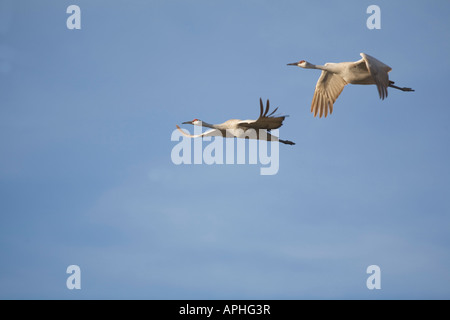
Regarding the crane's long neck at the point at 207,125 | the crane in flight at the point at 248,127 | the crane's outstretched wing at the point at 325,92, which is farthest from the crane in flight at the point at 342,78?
the crane's long neck at the point at 207,125

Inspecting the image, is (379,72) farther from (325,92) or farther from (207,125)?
(207,125)

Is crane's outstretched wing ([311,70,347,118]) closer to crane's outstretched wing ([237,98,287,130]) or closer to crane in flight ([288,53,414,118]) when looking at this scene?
crane in flight ([288,53,414,118])

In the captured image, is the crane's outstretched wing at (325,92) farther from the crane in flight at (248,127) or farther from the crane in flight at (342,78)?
the crane in flight at (248,127)

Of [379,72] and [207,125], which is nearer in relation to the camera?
[379,72]

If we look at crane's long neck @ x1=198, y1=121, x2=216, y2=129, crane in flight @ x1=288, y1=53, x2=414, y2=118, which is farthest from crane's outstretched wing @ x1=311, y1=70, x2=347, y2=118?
crane's long neck @ x1=198, y1=121, x2=216, y2=129

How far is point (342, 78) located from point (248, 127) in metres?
5.47

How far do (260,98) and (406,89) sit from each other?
26.1 ft

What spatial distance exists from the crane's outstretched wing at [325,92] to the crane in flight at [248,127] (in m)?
2.12

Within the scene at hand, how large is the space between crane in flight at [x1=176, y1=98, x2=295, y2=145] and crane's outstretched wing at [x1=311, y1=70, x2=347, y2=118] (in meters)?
2.12

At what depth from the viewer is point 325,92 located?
98.4 feet

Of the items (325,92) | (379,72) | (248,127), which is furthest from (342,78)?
(248,127)

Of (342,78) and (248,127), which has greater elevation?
(342,78)

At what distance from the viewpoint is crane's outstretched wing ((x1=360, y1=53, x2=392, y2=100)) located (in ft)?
83.8
